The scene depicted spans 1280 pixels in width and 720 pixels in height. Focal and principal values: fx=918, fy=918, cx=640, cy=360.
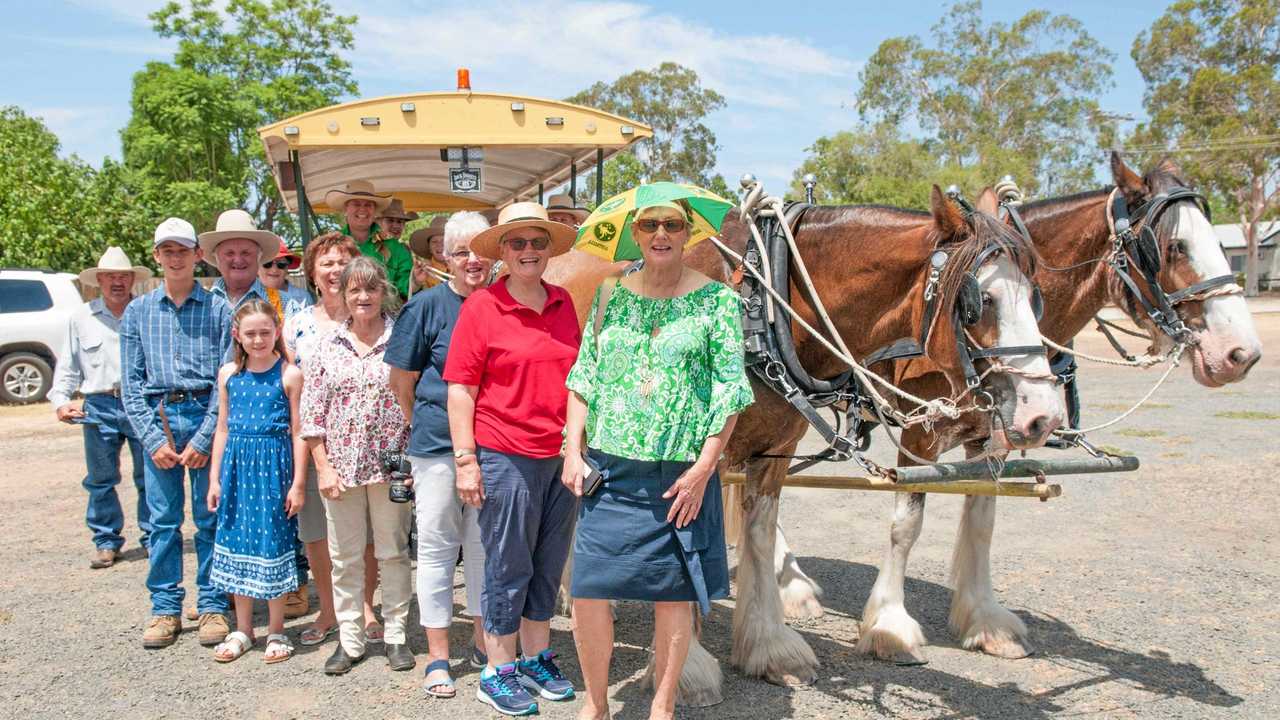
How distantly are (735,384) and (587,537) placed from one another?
0.73 meters

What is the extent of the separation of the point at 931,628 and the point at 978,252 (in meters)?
2.28

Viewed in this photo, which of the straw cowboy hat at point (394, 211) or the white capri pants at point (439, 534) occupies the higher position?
the straw cowboy hat at point (394, 211)

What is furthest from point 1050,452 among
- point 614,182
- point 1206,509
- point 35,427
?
point 35,427

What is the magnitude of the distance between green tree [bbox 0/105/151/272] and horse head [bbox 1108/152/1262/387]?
65.8 feet

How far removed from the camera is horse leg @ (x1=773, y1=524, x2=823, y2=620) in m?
4.97

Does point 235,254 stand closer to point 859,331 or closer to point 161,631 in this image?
point 161,631

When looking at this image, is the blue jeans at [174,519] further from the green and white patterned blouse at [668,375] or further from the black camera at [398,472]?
the green and white patterned blouse at [668,375]

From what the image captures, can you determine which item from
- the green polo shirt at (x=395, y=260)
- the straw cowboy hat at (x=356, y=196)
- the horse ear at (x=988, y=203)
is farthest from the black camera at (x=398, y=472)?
the horse ear at (x=988, y=203)

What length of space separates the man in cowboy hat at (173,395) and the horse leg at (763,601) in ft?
8.32

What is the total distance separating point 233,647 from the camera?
4262 millimetres

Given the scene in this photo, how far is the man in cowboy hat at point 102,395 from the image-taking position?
597cm

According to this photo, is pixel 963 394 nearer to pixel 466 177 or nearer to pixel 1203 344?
pixel 1203 344

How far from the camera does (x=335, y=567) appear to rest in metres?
4.12

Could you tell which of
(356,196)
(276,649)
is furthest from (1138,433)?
(276,649)
